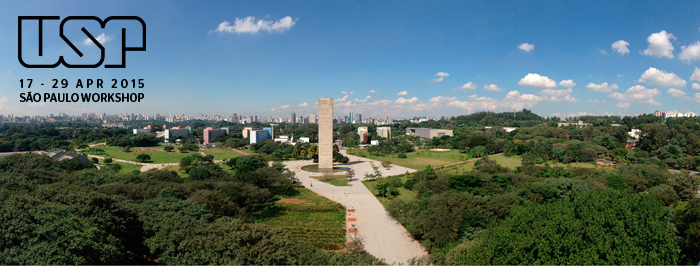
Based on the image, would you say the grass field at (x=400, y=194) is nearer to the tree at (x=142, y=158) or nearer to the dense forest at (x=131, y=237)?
the dense forest at (x=131, y=237)

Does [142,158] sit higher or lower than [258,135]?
A: lower

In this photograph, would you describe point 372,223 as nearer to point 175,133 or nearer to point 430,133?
point 430,133

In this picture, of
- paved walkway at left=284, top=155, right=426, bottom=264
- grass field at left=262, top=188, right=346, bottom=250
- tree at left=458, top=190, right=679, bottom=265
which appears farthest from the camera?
grass field at left=262, top=188, right=346, bottom=250

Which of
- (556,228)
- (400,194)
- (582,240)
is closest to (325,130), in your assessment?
(400,194)

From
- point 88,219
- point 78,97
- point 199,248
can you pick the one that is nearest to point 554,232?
point 199,248

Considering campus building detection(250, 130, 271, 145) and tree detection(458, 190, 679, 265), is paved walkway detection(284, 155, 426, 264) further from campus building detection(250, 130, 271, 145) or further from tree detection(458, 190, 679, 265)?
campus building detection(250, 130, 271, 145)

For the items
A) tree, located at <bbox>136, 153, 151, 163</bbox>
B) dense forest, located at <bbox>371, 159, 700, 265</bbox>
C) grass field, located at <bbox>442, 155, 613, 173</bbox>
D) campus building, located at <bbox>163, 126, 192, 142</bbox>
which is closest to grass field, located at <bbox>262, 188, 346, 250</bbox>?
dense forest, located at <bbox>371, 159, 700, 265</bbox>
